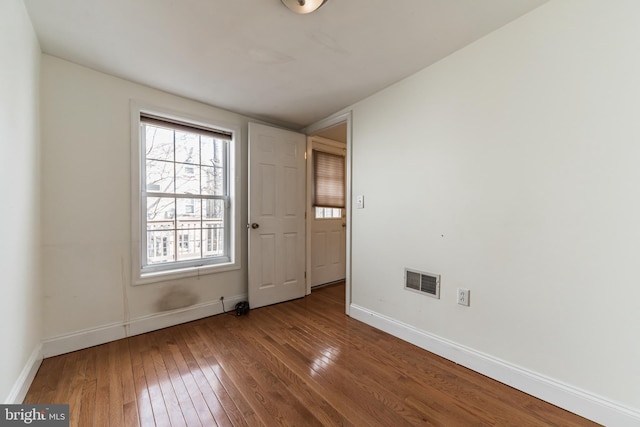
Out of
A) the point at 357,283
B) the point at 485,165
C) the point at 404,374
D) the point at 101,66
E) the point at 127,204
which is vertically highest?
the point at 101,66

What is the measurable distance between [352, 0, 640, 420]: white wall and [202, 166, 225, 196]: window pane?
203 centimetres

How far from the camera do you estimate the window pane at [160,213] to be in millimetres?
2473

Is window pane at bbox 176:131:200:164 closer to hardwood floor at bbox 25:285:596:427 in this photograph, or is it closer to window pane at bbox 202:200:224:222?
window pane at bbox 202:200:224:222

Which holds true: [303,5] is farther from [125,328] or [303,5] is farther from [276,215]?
[125,328]

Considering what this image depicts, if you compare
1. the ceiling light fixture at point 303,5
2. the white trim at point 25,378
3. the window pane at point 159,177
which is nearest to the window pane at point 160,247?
the window pane at point 159,177

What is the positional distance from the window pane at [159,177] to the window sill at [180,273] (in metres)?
0.81

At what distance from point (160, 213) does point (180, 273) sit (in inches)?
25.0

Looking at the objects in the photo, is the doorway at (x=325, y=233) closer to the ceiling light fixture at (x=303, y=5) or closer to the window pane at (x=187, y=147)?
the window pane at (x=187, y=147)

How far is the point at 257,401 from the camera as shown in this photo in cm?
148

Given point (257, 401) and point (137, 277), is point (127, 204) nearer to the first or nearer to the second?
point (137, 277)

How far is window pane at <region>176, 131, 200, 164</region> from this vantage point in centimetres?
265

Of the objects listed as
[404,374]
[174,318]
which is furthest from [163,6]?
[404,374]

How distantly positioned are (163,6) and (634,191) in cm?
267

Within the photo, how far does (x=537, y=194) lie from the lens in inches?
59.4
